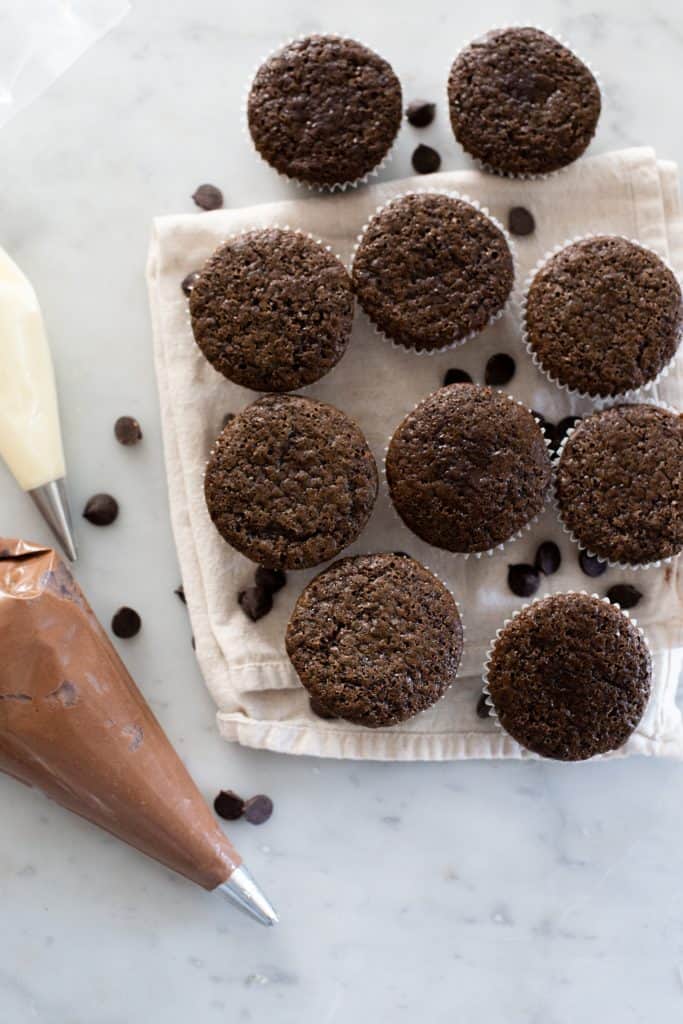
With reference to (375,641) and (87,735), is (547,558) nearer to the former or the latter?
(375,641)

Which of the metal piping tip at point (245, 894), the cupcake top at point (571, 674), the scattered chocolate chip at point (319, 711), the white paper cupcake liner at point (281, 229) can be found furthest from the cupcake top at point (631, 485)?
the metal piping tip at point (245, 894)

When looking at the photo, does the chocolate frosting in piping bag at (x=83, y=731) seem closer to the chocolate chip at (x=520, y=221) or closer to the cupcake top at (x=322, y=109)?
the cupcake top at (x=322, y=109)

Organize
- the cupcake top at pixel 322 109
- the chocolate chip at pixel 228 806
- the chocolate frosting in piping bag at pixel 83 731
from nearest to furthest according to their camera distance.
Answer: the chocolate frosting in piping bag at pixel 83 731, the cupcake top at pixel 322 109, the chocolate chip at pixel 228 806

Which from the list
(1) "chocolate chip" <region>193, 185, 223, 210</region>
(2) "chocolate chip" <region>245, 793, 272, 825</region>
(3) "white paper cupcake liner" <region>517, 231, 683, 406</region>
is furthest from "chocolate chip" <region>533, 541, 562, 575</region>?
(1) "chocolate chip" <region>193, 185, 223, 210</region>

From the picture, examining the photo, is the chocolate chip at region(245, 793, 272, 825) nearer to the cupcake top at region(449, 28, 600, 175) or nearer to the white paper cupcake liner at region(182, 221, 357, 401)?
the white paper cupcake liner at region(182, 221, 357, 401)

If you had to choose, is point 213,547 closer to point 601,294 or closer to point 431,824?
point 431,824

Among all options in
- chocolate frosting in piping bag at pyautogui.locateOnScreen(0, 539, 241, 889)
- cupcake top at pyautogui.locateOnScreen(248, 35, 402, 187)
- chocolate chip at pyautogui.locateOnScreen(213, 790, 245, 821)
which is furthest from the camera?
chocolate chip at pyautogui.locateOnScreen(213, 790, 245, 821)

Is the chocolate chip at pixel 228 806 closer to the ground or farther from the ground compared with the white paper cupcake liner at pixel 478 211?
closer to the ground
